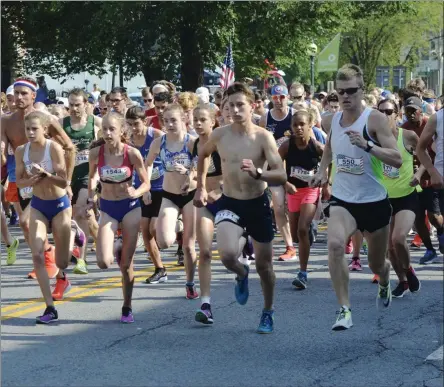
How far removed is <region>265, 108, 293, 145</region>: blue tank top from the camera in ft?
45.8

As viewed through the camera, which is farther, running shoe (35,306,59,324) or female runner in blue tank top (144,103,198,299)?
female runner in blue tank top (144,103,198,299)

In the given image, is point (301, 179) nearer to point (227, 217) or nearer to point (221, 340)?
point (227, 217)

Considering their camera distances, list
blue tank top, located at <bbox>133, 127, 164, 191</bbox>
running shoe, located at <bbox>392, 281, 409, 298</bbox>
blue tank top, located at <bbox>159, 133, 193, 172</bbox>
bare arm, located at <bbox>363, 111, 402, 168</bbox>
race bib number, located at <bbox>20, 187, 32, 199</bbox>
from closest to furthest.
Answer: bare arm, located at <bbox>363, 111, 402, 168</bbox>, running shoe, located at <bbox>392, 281, 409, 298</bbox>, blue tank top, located at <bbox>159, 133, 193, 172</bbox>, race bib number, located at <bbox>20, 187, 32, 199</bbox>, blue tank top, located at <bbox>133, 127, 164, 191</bbox>

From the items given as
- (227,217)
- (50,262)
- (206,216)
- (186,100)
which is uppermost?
(186,100)

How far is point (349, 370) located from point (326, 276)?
14.8ft

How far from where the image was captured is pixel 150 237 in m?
11.8

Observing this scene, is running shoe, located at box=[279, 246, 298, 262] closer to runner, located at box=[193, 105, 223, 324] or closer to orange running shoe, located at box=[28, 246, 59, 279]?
runner, located at box=[193, 105, 223, 324]

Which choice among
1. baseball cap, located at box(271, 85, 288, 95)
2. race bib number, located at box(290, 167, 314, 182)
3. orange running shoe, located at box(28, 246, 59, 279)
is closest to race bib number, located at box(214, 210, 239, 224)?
race bib number, located at box(290, 167, 314, 182)

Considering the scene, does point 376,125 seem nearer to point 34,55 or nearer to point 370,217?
point 370,217

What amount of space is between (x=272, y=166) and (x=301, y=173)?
300cm

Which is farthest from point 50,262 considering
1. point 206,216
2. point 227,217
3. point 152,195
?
point 227,217

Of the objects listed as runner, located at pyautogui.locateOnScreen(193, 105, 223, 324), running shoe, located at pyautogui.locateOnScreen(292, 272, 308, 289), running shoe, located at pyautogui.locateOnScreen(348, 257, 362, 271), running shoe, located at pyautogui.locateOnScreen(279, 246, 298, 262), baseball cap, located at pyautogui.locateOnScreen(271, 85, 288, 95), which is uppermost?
baseball cap, located at pyautogui.locateOnScreen(271, 85, 288, 95)

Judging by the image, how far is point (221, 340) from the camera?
8719mm

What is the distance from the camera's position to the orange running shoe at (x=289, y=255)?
1348 centimetres
